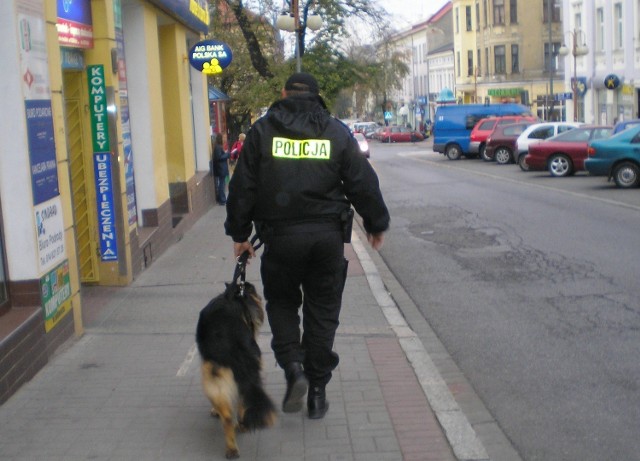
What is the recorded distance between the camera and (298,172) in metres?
5.49

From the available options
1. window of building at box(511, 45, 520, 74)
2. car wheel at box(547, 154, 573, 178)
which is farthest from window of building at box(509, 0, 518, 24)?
Answer: car wheel at box(547, 154, 573, 178)

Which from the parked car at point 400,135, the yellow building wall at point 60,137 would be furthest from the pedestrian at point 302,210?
the parked car at point 400,135

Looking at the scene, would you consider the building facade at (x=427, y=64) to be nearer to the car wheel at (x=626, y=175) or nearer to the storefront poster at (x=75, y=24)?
the car wheel at (x=626, y=175)

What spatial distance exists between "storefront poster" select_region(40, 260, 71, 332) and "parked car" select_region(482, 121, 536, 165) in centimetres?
2996

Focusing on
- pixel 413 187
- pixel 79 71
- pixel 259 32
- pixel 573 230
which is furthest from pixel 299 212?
pixel 259 32

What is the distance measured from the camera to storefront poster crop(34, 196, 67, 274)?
727 cm

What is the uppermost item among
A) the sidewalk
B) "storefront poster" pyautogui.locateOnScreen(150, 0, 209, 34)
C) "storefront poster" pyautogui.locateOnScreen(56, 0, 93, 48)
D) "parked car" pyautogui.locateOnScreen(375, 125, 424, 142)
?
"storefront poster" pyautogui.locateOnScreen(150, 0, 209, 34)

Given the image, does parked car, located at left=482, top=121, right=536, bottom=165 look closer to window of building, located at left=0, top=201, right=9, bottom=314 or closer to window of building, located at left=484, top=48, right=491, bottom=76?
window of building, located at left=0, top=201, right=9, bottom=314

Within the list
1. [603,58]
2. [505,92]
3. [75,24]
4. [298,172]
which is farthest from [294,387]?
[505,92]

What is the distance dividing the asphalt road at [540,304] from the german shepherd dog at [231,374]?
4.97 feet

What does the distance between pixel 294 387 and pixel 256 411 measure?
1.51ft

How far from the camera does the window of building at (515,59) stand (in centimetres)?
6956

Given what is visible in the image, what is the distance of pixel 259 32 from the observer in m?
30.6

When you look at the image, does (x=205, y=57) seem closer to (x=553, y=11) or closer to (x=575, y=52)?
(x=575, y=52)
